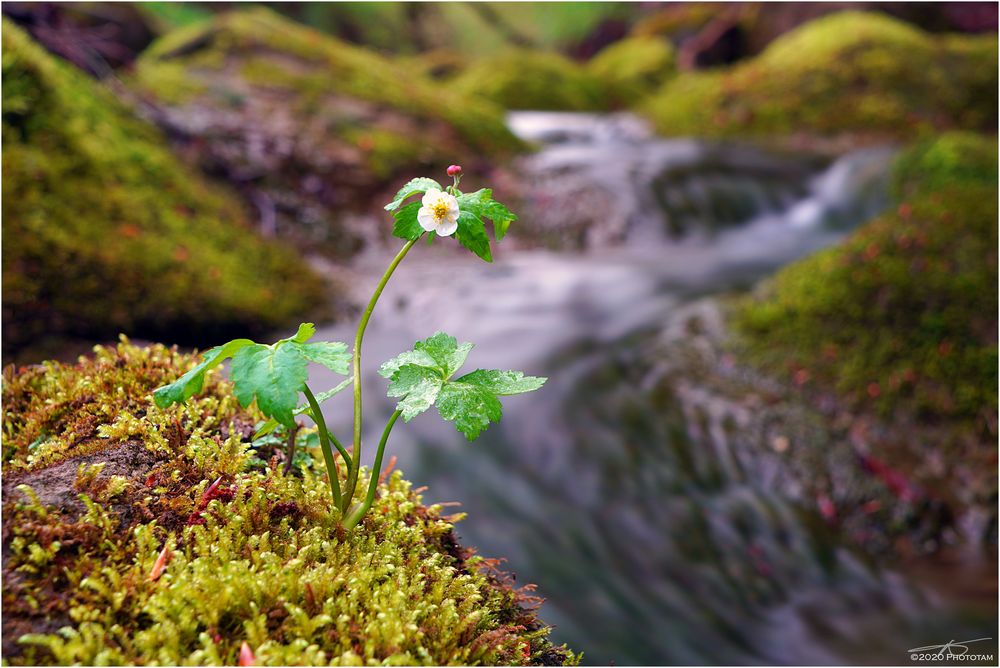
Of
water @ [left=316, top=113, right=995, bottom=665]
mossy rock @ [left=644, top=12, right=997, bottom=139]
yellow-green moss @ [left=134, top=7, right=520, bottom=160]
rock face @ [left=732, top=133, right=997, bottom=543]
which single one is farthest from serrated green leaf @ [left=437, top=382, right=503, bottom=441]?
mossy rock @ [left=644, top=12, right=997, bottom=139]

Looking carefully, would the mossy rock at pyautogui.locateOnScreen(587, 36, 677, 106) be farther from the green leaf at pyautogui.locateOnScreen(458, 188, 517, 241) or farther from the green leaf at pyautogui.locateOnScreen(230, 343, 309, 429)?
the green leaf at pyautogui.locateOnScreen(230, 343, 309, 429)

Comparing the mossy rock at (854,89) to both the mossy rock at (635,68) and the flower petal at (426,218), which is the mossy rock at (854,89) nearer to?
the mossy rock at (635,68)

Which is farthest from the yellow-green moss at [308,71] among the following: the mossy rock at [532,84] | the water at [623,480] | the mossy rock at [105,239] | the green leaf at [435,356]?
the green leaf at [435,356]

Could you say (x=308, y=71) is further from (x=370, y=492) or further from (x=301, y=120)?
(x=370, y=492)

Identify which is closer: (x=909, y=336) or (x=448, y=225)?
(x=448, y=225)

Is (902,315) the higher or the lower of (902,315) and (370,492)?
the higher

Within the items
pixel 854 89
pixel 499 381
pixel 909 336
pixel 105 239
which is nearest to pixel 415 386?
pixel 499 381
